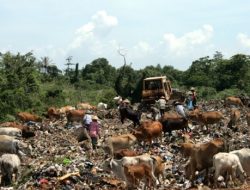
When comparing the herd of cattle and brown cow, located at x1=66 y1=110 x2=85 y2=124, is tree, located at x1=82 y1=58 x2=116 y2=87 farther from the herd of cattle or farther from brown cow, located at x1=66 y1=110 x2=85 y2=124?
the herd of cattle

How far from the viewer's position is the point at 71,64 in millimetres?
87562

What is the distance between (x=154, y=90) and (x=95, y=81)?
38.3m

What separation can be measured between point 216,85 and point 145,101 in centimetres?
2568

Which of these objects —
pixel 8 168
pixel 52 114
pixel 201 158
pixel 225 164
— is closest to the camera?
pixel 225 164

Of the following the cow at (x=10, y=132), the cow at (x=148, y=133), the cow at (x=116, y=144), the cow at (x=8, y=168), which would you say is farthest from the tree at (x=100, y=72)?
the cow at (x=8, y=168)

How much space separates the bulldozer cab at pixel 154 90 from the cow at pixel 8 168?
18510mm

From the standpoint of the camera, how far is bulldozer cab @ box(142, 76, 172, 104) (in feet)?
104

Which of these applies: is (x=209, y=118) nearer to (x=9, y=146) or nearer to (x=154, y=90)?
(x=9, y=146)

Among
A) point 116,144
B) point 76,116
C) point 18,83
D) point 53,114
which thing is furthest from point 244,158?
point 18,83

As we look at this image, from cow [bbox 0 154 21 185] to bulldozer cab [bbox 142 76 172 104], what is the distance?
60.7 feet

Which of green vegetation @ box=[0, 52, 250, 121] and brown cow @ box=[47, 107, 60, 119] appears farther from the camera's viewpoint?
green vegetation @ box=[0, 52, 250, 121]

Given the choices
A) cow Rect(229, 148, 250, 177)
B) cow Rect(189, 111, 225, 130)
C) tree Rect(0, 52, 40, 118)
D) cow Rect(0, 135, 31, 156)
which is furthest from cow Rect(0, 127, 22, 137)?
tree Rect(0, 52, 40, 118)

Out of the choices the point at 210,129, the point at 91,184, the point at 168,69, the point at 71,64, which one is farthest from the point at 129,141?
the point at 71,64

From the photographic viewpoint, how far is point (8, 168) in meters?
13.7
